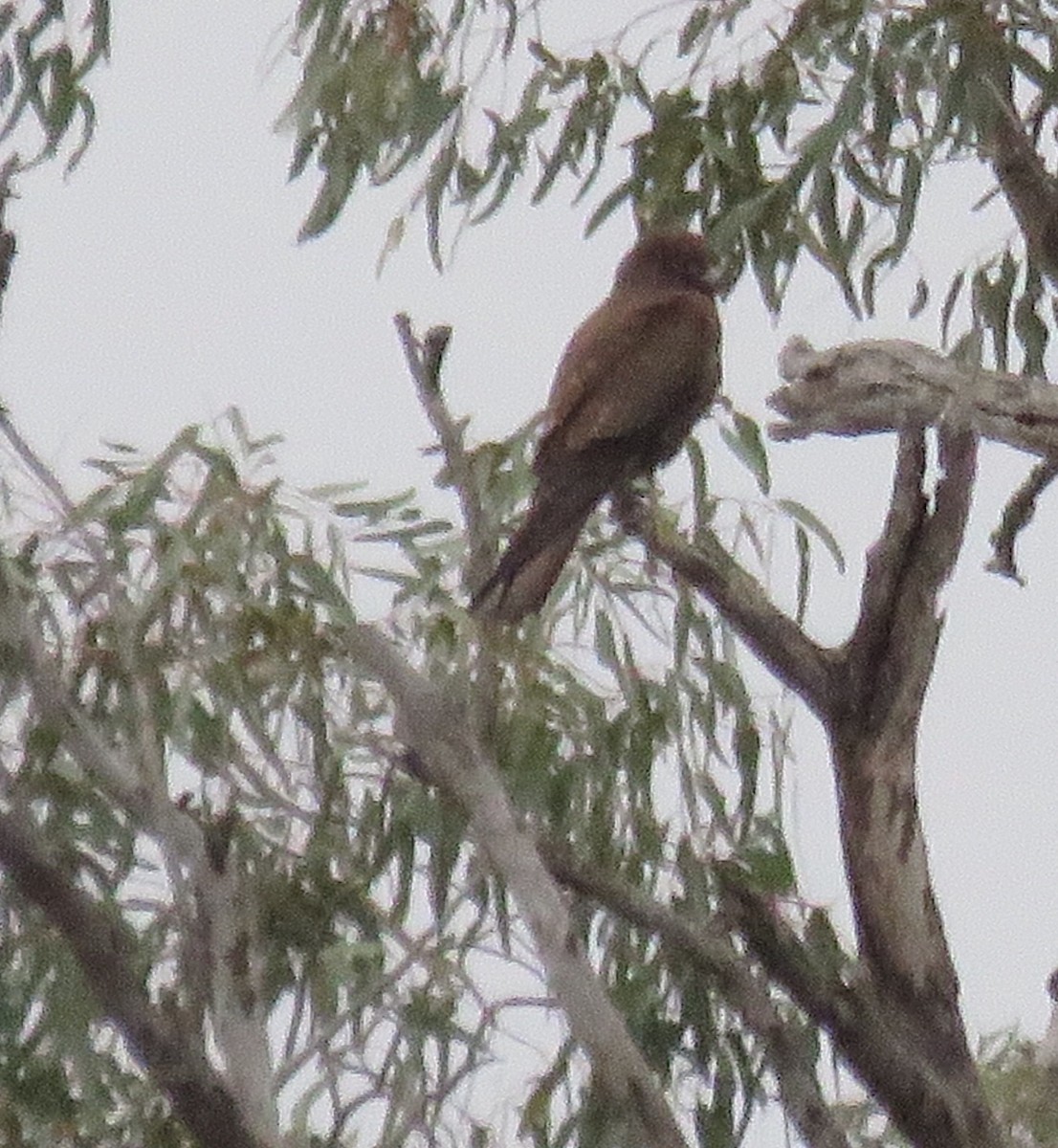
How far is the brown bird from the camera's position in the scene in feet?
10.6

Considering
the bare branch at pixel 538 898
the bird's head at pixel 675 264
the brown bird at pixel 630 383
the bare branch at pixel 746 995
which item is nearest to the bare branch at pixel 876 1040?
the bare branch at pixel 746 995

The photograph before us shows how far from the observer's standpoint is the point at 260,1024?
264 centimetres

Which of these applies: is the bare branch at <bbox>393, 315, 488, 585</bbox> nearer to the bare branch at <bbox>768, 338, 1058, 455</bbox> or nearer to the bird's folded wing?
the bare branch at <bbox>768, 338, 1058, 455</bbox>

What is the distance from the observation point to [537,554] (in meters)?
3.00

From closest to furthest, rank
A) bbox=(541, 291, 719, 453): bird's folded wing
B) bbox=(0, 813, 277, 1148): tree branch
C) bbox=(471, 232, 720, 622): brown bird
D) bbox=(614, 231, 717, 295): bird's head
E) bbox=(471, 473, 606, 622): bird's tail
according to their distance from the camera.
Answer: bbox=(0, 813, 277, 1148): tree branch → bbox=(471, 473, 606, 622): bird's tail → bbox=(471, 232, 720, 622): brown bird → bbox=(541, 291, 719, 453): bird's folded wing → bbox=(614, 231, 717, 295): bird's head

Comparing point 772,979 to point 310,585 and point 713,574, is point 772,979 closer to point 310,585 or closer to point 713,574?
point 713,574

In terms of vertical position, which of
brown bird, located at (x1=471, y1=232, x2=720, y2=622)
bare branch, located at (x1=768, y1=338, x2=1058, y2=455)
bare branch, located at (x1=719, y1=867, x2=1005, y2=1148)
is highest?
brown bird, located at (x1=471, y1=232, x2=720, y2=622)

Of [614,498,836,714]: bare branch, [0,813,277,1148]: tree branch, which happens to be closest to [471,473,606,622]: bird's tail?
[614,498,836,714]: bare branch

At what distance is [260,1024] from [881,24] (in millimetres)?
1359

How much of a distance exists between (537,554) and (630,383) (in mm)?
559

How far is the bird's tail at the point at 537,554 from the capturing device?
293cm

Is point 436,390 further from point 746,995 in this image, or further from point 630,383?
point 630,383

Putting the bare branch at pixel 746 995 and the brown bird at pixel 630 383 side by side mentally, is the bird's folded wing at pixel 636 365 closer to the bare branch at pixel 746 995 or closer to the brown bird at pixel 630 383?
the brown bird at pixel 630 383

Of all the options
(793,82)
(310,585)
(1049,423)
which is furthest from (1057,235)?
(310,585)
